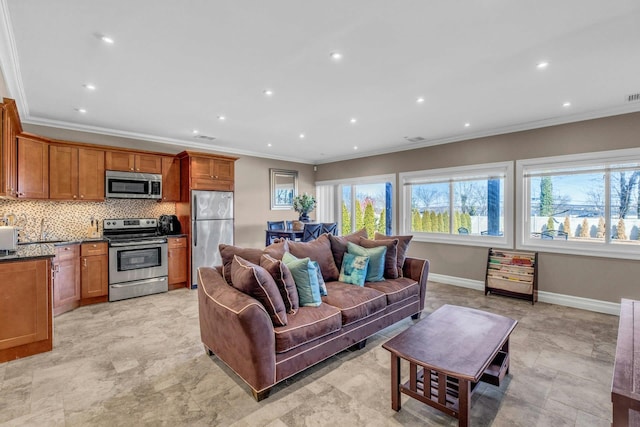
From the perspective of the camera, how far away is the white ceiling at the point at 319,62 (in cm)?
201

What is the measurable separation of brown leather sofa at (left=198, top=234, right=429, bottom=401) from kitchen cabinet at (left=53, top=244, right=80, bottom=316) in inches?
99.5

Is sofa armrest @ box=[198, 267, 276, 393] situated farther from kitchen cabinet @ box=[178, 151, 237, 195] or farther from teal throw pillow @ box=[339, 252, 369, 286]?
kitchen cabinet @ box=[178, 151, 237, 195]

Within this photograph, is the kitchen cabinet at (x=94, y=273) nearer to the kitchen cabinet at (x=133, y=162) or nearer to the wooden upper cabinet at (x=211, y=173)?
the kitchen cabinet at (x=133, y=162)

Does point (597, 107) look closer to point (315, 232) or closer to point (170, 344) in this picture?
point (315, 232)

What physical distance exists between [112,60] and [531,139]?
17.8 ft

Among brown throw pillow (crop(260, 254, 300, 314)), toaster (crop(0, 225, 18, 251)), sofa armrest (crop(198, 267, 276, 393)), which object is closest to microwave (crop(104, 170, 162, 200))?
toaster (crop(0, 225, 18, 251))

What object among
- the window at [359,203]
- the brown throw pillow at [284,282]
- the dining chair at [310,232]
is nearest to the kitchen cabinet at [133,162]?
the dining chair at [310,232]

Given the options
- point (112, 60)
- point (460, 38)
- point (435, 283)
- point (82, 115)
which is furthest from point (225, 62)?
point (435, 283)

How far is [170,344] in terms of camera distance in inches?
120

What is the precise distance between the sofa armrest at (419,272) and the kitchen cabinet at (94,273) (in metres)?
4.34

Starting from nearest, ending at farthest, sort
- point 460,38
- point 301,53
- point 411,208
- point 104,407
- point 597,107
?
point 104,407 < point 460,38 < point 301,53 < point 597,107 < point 411,208

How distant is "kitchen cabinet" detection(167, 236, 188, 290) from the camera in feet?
16.7

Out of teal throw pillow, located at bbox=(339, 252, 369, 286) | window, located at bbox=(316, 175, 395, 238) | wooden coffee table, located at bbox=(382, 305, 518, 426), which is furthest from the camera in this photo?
window, located at bbox=(316, 175, 395, 238)

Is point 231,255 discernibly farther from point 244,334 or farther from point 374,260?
point 374,260
